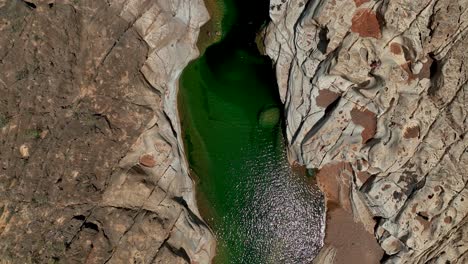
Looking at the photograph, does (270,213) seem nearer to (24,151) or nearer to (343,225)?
(343,225)

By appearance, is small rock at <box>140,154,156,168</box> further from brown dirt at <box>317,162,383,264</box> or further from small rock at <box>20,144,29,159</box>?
brown dirt at <box>317,162,383,264</box>

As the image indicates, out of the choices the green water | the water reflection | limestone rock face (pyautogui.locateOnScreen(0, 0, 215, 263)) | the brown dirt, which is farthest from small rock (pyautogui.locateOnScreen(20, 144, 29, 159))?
the brown dirt

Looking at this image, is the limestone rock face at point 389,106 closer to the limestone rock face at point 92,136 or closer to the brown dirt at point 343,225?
the brown dirt at point 343,225

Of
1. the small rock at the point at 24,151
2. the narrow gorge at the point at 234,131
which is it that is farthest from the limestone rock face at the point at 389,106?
the small rock at the point at 24,151

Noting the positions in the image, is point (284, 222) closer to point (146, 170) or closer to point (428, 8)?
point (146, 170)

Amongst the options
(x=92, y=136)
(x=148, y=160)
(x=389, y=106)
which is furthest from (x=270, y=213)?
(x=92, y=136)

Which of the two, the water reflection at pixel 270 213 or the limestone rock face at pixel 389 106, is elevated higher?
the limestone rock face at pixel 389 106
